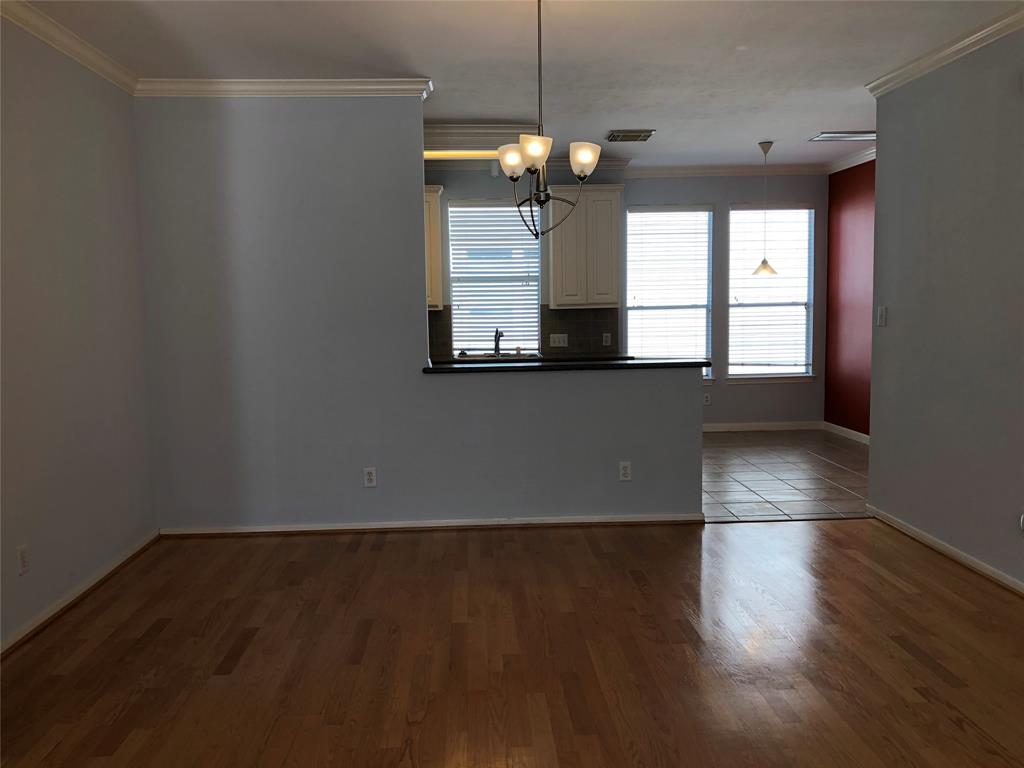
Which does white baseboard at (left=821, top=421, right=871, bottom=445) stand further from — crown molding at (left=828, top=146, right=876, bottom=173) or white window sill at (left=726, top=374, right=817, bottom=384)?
crown molding at (left=828, top=146, right=876, bottom=173)

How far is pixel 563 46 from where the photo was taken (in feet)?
12.4

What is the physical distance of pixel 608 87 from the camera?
A: 450 centimetres

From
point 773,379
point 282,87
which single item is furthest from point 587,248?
point 282,87

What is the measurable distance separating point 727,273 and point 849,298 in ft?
3.78

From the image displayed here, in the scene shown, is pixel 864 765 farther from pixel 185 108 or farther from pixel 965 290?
pixel 185 108

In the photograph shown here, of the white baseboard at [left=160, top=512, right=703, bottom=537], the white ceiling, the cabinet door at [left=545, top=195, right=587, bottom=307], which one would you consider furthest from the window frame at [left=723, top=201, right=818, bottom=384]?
the white baseboard at [left=160, top=512, right=703, bottom=537]

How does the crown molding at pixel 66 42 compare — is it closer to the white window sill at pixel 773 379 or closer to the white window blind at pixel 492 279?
the white window blind at pixel 492 279

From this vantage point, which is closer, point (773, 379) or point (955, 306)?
point (955, 306)

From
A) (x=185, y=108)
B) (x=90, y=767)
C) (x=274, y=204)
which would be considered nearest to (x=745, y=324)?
(x=274, y=204)

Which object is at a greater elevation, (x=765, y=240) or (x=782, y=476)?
(x=765, y=240)

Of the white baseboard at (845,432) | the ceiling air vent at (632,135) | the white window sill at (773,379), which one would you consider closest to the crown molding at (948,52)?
the ceiling air vent at (632,135)

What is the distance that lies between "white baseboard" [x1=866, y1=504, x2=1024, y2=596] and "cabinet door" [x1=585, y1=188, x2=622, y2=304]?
9.75 ft

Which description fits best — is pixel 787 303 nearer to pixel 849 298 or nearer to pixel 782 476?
pixel 849 298

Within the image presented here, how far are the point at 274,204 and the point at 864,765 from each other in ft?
12.5
